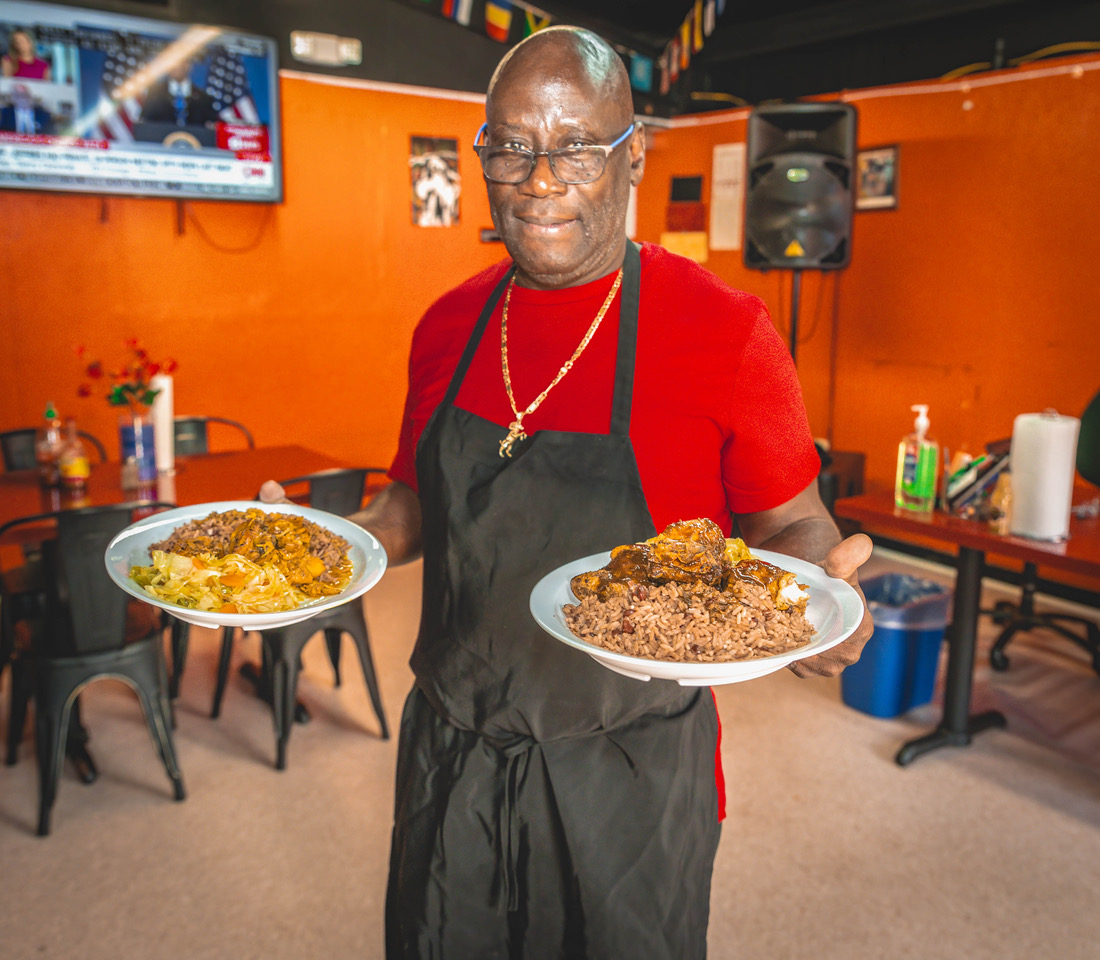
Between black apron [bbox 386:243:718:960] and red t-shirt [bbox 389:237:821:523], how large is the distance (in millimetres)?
26

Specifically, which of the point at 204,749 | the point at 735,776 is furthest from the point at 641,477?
the point at 204,749

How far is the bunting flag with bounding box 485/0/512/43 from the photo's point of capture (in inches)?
195

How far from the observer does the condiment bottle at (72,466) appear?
2.91 metres

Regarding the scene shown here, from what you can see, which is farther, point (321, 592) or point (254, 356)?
point (254, 356)

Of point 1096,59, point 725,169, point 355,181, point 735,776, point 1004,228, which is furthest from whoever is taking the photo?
point 725,169

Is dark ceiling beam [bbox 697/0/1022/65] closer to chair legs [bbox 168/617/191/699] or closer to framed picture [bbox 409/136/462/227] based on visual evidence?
framed picture [bbox 409/136/462/227]

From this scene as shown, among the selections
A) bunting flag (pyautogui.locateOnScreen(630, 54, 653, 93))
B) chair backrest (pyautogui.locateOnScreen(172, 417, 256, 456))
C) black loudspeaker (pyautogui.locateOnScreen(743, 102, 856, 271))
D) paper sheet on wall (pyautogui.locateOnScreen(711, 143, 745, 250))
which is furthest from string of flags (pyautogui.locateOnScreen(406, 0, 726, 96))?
chair backrest (pyautogui.locateOnScreen(172, 417, 256, 456))

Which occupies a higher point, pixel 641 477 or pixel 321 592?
pixel 641 477

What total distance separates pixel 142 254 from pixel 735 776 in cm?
352

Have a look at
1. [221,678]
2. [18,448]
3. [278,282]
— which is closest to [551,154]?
[221,678]

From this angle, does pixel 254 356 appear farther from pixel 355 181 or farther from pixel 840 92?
pixel 840 92

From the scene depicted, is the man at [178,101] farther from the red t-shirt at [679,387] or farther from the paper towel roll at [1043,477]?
the paper towel roll at [1043,477]

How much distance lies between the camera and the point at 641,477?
1175 millimetres

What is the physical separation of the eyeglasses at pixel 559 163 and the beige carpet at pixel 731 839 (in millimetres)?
1819
